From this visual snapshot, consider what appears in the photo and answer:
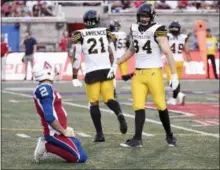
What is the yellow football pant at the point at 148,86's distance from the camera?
10250 mm

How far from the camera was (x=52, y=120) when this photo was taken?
8.54 m

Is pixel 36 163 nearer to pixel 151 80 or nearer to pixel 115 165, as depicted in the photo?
pixel 115 165

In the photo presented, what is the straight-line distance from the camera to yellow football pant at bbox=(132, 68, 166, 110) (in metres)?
10.2

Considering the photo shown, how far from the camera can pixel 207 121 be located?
1387 cm

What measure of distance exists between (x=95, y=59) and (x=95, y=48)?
0.50ft

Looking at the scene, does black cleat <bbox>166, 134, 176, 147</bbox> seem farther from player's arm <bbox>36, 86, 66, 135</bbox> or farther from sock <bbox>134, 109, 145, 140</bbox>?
player's arm <bbox>36, 86, 66, 135</bbox>

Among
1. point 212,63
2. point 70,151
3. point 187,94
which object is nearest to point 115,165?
point 70,151

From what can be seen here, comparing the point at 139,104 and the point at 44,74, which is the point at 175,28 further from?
the point at 44,74

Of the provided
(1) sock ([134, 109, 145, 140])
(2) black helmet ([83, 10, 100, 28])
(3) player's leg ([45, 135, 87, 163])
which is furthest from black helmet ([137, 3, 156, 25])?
(3) player's leg ([45, 135, 87, 163])

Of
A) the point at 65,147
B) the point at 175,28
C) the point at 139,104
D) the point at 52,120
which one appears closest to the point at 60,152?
the point at 65,147

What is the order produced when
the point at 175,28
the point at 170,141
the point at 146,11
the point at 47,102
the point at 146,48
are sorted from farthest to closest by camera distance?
1. the point at 175,28
2. the point at 170,141
3. the point at 146,48
4. the point at 146,11
5. the point at 47,102

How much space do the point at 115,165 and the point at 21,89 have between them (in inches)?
526

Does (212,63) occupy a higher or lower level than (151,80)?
lower

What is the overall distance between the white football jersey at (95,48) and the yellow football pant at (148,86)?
2.81 feet
